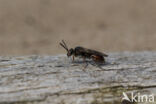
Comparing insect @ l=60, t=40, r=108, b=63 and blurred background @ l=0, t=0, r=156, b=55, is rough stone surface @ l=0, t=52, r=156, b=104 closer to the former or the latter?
insect @ l=60, t=40, r=108, b=63

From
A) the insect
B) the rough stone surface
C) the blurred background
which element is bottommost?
the rough stone surface

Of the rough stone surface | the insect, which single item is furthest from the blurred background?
the rough stone surface

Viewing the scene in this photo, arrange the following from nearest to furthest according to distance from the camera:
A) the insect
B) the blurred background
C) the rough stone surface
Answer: the rough stone surface
the insect
the blurred background

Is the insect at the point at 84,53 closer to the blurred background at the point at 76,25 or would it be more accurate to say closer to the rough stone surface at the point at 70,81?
the rough stone surface at the point at 70,81

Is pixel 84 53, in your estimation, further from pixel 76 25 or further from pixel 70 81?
pixel 76 25

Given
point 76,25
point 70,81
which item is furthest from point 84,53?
point 76,25

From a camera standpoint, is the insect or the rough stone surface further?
the insect
